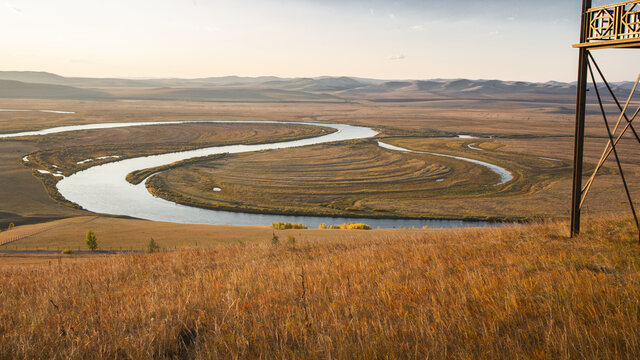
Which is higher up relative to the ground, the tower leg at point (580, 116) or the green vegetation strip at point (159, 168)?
the tower leg at point (580, 116)

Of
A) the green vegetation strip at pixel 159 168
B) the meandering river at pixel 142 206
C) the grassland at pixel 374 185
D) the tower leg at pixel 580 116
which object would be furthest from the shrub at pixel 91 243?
the green vegetation strip at pixel 159 168

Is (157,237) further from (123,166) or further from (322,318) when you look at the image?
(123,166)

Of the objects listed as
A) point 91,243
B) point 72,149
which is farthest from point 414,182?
point 72,149

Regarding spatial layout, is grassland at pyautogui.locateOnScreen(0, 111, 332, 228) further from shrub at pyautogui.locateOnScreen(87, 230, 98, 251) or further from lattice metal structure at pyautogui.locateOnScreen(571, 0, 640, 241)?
lattice metal structure at pyautogui.locateOnScreen(571, 0, 640, 241)

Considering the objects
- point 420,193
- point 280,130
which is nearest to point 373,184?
point 420,193

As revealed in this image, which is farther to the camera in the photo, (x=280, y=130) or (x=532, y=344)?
(x=280, y=130)

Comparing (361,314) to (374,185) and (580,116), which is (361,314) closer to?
(580,116)

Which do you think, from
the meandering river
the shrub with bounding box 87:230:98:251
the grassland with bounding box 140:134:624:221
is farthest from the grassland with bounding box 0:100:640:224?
the shrub with bounding box 87:230:98:251

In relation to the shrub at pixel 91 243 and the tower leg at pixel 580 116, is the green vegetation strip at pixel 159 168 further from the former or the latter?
the tower leg at pixel 580 116
